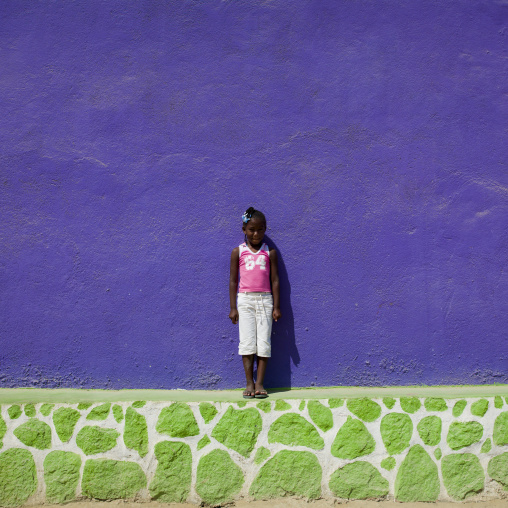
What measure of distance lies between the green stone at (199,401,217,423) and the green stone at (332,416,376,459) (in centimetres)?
85

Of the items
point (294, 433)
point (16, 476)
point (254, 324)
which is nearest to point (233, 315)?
point (254, 324)

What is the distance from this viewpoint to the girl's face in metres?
3.81

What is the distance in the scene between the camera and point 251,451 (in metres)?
3.46

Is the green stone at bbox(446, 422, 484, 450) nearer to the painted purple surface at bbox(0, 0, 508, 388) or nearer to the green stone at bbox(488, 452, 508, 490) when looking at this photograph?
the green stone at bbox(488, 452, 508, 490)

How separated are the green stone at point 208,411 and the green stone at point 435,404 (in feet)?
4.81

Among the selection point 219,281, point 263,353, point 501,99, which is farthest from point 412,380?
point 501,99

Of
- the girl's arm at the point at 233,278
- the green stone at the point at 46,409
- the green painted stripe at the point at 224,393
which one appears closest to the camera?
the green stone at the point at 46,409

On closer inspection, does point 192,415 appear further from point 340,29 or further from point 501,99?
point 501,99

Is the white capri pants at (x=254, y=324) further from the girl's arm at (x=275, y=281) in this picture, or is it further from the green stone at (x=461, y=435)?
the green stone at (x=461, y=435)

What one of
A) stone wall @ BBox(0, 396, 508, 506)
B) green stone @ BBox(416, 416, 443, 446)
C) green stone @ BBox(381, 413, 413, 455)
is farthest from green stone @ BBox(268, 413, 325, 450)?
green stone @ BBox(416, 416, 443, 446)

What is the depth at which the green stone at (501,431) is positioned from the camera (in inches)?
139

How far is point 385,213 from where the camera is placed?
404cm

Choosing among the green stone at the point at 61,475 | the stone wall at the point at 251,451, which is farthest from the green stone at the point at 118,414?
the green stone at the point at 61,475

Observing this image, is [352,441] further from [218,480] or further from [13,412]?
[13,412]
